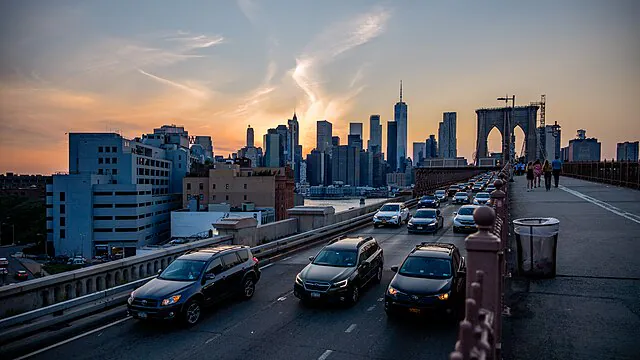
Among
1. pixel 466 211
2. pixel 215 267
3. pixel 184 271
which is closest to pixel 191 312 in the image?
pixel 184 271

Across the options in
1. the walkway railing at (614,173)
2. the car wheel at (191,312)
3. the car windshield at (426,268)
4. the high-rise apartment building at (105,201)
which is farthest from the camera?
the high-rise apartment building at (105,201)

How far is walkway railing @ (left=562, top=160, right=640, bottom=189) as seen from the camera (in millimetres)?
35266

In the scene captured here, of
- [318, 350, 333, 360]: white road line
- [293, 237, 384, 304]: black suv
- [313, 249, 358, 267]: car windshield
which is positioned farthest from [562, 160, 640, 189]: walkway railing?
[318, 350, 333, 360]: white road line

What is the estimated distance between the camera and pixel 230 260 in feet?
41.8

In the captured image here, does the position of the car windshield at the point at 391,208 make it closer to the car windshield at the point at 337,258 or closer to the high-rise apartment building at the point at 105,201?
the car windshield at the point at 337,258

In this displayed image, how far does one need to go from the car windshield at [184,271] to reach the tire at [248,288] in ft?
5.50

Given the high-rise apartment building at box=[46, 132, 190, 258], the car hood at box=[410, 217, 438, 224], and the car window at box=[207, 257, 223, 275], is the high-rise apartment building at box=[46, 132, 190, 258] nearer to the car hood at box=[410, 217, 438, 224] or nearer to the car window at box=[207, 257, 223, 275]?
the car hood at box=[410, 217, 438, 224]

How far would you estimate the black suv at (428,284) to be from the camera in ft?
34.0

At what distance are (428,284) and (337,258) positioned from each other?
3.29 m

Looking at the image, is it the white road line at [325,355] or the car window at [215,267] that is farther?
the car window at [215,267]

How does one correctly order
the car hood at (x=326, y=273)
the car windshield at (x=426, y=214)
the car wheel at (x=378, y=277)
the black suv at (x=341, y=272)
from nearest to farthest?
the black suv at (x=341, y=272) → the car hood at (x=326, y=273) → the car wheel at (x=378, y=277) → the car windshield at (x=426, y=214)

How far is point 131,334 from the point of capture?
10219 mm

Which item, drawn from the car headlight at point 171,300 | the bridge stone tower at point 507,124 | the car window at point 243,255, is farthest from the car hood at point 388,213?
the bridge stone tower at point 507,124

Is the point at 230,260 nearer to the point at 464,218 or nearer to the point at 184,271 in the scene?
the point at 184,271
